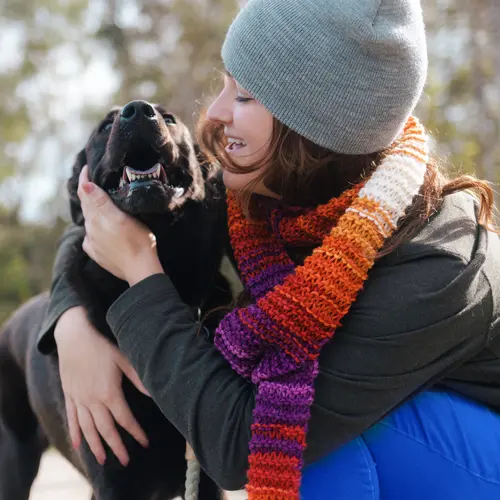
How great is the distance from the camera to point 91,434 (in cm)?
194

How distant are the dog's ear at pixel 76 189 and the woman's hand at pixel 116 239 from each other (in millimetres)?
250

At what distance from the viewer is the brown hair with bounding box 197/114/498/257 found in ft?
5.42

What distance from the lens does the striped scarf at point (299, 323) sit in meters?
1.49

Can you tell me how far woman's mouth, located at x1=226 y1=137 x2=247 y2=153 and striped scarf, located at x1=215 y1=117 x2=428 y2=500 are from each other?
0.33m

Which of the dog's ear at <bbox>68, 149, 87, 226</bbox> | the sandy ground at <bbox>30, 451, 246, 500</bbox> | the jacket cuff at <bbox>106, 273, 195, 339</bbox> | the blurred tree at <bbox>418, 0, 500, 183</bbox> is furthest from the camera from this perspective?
the blurred tree at <bbox>418, 0, 500, 183</bbox>

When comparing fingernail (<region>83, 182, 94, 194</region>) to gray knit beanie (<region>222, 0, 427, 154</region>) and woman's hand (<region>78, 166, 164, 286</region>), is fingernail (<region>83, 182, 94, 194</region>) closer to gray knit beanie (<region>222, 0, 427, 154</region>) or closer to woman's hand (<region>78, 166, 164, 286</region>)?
woman's hand (<region>78, 166, 164, 286</region>)

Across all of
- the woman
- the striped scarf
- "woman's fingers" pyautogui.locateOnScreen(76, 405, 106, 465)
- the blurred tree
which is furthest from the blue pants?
the blurred tree

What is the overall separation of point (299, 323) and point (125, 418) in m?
0.69

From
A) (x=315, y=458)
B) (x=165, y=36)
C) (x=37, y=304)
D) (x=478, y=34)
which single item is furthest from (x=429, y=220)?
(x=165, y=36)

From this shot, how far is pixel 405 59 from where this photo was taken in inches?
62.2

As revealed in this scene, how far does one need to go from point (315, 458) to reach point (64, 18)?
19.2 metres

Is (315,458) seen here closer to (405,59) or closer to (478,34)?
(405,59)

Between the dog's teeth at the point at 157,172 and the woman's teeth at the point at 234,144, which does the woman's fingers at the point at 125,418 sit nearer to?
the dog's teeth at the point at 157,172

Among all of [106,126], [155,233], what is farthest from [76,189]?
[155,233]
